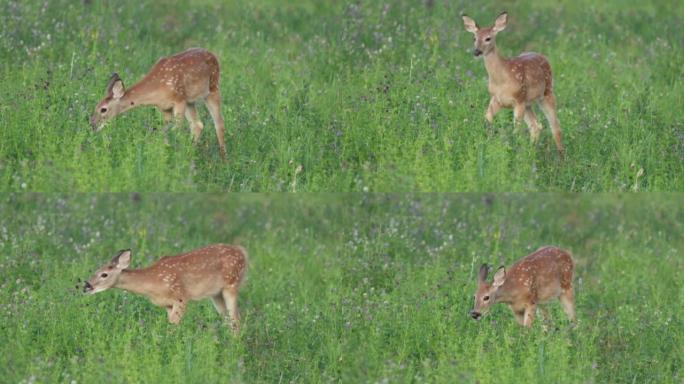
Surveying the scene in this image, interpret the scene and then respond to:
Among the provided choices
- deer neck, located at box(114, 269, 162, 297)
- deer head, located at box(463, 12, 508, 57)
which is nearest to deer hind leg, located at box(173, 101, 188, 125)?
deer neck, located at box(114, 269, 162, 297)

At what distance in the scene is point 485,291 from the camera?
18.4 metres

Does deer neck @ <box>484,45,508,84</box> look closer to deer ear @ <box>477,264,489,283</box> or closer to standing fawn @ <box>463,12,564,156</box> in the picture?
standing fawn @ <box>463,12,564,156</box>

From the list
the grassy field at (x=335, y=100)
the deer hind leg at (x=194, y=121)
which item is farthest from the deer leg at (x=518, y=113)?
the deer hind leg at (x=194, y=121)

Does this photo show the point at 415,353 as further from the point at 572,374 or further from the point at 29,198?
the point at 29,198

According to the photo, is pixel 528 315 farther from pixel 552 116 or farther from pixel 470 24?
pixel 470 24

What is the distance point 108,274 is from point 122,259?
0.18 m

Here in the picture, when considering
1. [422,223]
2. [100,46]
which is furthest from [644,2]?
[100,46]

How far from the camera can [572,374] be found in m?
17.2

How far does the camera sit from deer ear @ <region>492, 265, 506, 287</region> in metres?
18.4

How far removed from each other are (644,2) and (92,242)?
6.67 m

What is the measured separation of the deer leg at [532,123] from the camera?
1872cm

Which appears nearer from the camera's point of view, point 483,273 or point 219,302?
point 483,273

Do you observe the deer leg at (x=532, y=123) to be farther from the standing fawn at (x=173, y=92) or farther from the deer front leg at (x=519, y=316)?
the standing fawn at (x=173, y=92)

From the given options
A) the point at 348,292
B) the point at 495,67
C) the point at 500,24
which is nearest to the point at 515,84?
the point at 495,67
